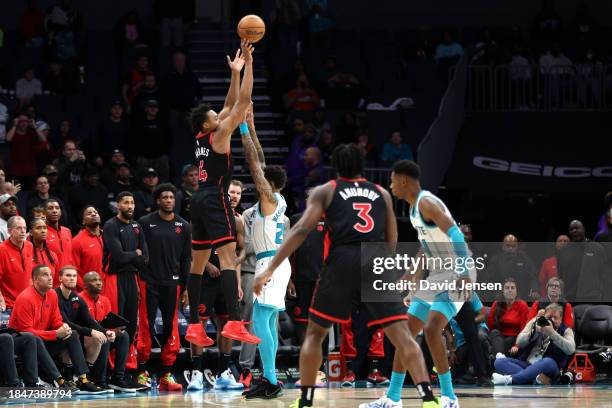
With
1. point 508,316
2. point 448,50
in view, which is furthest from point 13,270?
point 448,50

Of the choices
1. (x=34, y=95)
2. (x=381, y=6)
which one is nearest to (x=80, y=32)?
(x=34, y=95)

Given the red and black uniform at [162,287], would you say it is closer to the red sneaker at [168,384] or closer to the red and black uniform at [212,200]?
the red sneaker at [168,384]

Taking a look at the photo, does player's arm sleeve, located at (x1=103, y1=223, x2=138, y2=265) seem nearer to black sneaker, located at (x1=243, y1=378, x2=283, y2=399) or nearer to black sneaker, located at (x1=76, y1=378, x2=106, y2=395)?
black sneaker, located at (x1=76, y1=378, x2=106, y2=395)

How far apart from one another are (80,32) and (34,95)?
2.37 meters

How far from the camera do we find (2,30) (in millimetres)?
20969

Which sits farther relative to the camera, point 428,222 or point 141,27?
point 141,27

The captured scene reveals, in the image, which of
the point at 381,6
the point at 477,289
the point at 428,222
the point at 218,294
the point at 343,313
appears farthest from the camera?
the point at 381,6

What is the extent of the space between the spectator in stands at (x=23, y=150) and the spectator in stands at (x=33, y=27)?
12.9ft

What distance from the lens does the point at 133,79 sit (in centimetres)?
1892

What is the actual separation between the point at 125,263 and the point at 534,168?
7823 millimetres

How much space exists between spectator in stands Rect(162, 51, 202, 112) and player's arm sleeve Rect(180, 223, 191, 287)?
493cm

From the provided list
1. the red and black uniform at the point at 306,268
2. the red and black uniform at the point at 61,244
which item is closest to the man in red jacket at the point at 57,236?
the red and black uniform at the point at 61,244

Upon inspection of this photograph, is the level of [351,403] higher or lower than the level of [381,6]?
lower

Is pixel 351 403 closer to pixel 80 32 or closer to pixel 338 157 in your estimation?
pixel 338 157
